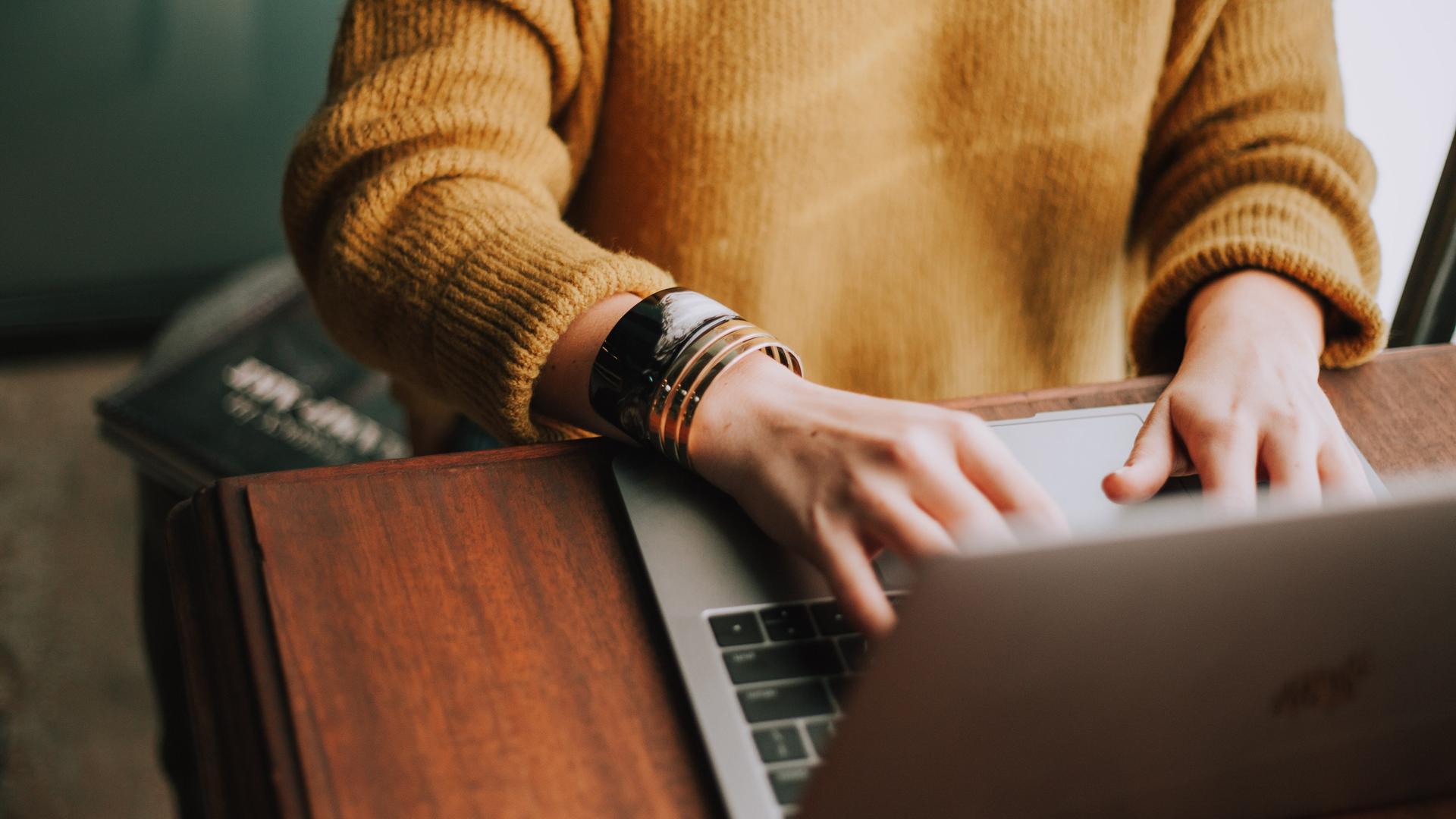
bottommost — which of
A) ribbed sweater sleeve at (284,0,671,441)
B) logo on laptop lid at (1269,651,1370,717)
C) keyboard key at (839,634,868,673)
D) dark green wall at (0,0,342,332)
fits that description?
logo on laptop lid at (1269,651,1370,717)

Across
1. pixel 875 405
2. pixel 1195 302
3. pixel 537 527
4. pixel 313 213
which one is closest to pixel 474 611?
pixel 537 527

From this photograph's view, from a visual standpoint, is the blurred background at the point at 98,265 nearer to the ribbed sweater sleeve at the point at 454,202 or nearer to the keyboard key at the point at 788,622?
the ribbed sweater sleeve at the point at 454,202

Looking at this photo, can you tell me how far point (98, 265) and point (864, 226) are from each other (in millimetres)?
1512

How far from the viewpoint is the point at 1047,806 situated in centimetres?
35

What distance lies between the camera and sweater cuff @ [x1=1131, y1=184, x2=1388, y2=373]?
59 centimetres

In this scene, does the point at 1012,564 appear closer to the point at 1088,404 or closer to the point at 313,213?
the point at 1088,404

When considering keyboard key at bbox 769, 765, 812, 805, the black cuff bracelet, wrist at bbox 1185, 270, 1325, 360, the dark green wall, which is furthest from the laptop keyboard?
the dark green wall

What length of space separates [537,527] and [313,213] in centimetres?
30

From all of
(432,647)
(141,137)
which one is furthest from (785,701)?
(141,137)

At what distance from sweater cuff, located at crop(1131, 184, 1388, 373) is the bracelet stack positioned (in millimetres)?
284

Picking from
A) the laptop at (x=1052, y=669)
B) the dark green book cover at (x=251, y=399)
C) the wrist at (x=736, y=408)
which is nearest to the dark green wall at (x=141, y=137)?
the dark green book cover at (x=251, y=399)

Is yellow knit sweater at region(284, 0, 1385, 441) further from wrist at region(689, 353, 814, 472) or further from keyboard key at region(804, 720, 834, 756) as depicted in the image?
keyboard key at region(804, 720, 834, 756)

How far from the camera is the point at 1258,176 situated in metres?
0.70

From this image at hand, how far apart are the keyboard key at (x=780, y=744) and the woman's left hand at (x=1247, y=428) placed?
0.65ft
